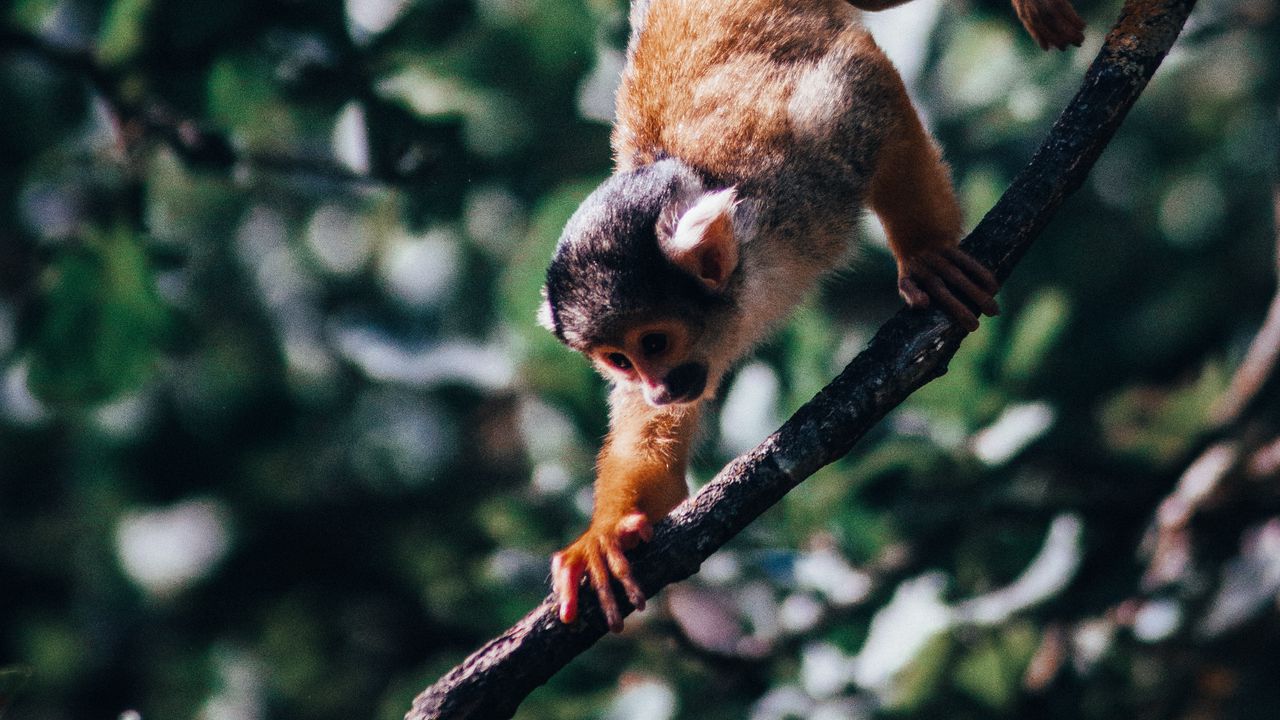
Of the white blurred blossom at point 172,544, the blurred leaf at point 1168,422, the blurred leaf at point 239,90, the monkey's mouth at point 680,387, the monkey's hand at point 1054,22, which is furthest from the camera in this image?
the white blurred blossom at point 172,544

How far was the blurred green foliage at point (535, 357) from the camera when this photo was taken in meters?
2.87

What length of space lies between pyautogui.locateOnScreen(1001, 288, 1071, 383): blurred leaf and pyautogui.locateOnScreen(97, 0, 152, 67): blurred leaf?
7.04 ft

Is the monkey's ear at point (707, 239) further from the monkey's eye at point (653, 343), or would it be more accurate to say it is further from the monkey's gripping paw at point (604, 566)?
the monkey's gripping paw at point (604, 566)

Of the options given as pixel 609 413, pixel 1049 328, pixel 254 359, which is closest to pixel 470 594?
pixel 609 413

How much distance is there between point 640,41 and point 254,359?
1.55 metres

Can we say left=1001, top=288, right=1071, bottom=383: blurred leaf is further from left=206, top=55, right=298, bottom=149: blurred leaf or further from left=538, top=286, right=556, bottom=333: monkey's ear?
left=206, top=55, right=298, bottom=149: blurred leaf

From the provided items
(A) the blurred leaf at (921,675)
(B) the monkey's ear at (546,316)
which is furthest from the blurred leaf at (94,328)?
(A) the blurred leaf at (921,675)

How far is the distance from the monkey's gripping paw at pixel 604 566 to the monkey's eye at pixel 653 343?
352mm

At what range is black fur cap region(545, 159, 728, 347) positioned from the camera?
7.75 feet

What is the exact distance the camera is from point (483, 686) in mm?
1668

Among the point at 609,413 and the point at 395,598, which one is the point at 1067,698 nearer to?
the point at 609,413

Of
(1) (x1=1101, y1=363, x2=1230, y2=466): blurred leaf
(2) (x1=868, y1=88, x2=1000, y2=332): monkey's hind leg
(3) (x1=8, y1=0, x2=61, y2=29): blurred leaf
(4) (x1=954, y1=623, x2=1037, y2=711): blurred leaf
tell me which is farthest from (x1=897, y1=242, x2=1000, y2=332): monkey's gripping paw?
(3) (x1=8, y1=0, x2=61, y2=29): blurred leaf

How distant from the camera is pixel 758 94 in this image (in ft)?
8.35

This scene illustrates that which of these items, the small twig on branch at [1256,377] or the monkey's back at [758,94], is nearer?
the monkey's back at [758,94]
